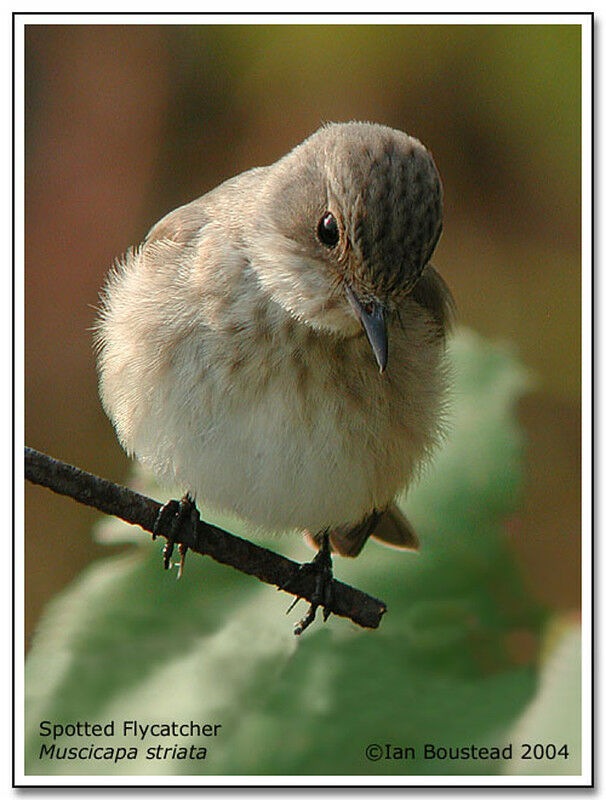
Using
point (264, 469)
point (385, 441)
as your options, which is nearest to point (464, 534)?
point (385, 441)

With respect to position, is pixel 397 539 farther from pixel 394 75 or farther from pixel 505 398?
pixel 394 75

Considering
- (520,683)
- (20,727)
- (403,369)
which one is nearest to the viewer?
(520,683)

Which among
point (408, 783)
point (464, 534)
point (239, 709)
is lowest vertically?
point (408, 783)

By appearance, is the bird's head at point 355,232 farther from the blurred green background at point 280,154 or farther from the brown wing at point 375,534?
the brown wing at point 375,534

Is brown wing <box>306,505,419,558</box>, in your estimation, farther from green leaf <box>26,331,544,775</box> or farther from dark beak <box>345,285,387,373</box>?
dark beak <box>345,285,387,373</box>

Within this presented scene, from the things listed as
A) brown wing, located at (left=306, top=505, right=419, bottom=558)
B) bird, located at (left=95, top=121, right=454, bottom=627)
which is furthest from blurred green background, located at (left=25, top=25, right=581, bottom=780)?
brown wing, located at (left=306, top=505, right=419, bottom=558)

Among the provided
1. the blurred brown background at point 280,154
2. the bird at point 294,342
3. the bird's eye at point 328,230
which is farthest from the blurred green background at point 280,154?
the bird's eye at point 328,230

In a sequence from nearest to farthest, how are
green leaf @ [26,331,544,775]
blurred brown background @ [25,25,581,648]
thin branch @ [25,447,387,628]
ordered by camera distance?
thin branch @ [25,447,387,628] < green leaf @ [26,331,544,775] < blurred brown background @ [25,25,581,648]

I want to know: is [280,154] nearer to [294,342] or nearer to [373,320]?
[294,342]
